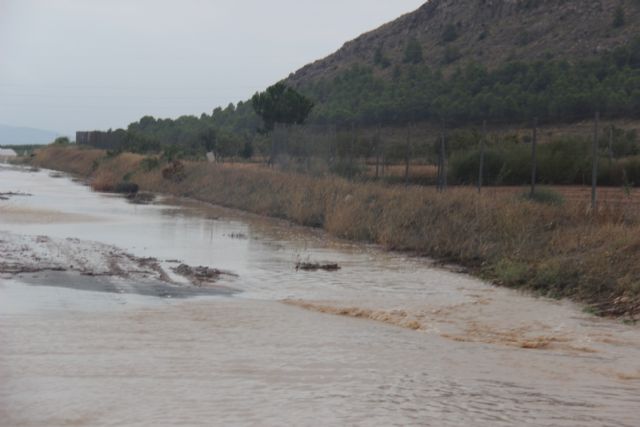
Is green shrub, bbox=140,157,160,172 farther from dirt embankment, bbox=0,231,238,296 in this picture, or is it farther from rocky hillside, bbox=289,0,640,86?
rocky hillside, bbox=289,0,640,86

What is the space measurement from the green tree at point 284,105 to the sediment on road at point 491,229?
3525 centimetres

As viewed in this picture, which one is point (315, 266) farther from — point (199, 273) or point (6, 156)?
point (6, 156)

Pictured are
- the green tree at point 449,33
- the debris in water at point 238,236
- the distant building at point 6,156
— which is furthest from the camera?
the distant building at point 6,156

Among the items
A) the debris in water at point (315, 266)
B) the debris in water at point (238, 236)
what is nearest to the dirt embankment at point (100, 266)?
the debris in water at point (315, 266)

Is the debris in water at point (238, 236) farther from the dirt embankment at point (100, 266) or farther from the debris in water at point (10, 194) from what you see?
the debris in water at point (10, 194)

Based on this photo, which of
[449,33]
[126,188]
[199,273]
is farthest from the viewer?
[449,33]

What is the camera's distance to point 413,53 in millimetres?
85500

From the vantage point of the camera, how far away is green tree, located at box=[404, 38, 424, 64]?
85.2 m

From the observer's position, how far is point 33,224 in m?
25.2

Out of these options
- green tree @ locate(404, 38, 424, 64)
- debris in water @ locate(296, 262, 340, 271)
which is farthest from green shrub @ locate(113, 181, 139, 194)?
green tree @ locate(404, 38, 424, 64)

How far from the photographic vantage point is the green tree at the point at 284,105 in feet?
226

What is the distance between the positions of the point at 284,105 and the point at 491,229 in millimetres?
50003

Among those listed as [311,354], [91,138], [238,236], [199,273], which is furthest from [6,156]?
[311,354]

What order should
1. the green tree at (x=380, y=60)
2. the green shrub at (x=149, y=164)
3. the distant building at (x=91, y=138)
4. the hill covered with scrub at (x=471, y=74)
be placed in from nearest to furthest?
the green shrub at (x=149, y=164) → the hill covered with scrub at (x=471, y=74) → the distant building at (x=91, y=138) → the green tree at (x=380, y=60)
